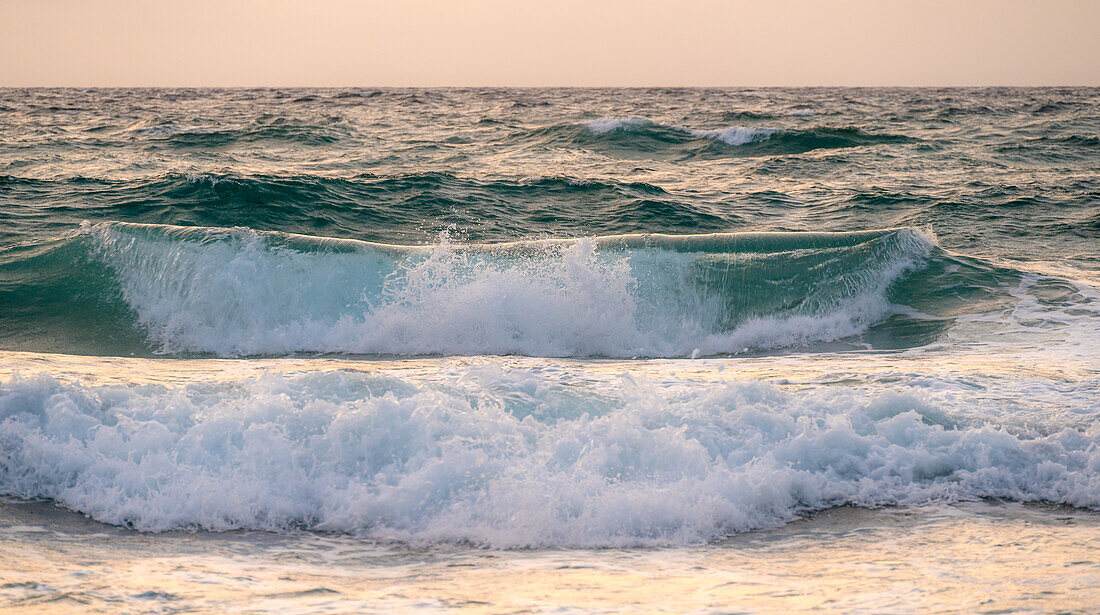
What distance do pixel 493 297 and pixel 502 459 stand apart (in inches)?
163

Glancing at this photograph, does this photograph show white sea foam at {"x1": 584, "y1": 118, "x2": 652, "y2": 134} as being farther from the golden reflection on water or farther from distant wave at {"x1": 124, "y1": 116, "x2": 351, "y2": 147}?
the golden reflection on water

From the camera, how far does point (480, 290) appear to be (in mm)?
8906

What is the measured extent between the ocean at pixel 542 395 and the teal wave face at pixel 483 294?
43mm

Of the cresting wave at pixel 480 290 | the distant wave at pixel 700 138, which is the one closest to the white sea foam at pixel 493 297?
the cresting wave at pixel 480 290

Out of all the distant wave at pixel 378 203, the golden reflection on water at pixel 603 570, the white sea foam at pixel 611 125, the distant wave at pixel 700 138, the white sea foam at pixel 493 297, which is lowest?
the golden reflection on water at pixel 603 570

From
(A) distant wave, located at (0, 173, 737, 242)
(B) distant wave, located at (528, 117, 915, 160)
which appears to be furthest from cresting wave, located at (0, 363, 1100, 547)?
(B) distant wave, located at (528, 117, 915, 160)

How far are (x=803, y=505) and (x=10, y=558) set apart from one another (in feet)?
12.7

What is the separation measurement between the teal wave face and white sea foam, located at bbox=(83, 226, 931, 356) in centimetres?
2

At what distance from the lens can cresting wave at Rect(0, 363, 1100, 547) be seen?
4.39 meters

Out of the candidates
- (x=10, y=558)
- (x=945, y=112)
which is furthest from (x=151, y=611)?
(x=945, y=112)

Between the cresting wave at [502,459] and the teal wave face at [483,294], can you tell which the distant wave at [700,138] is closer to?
the teal wave face at [483,294]

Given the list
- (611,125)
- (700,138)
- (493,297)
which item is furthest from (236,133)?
(493,297)

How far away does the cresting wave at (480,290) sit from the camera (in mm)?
8516

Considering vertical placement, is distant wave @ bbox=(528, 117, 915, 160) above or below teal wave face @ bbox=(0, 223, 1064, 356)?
above
